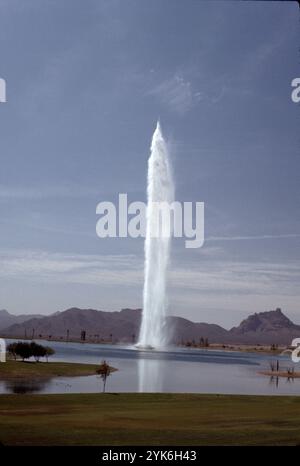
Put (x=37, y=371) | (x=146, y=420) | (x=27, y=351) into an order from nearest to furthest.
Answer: (x=146, y=420)
(x=37, y=371)
(x=27, y=351)

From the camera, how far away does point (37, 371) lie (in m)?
68.3

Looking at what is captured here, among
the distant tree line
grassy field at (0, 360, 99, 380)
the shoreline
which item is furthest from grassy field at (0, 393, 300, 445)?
the distant tree line

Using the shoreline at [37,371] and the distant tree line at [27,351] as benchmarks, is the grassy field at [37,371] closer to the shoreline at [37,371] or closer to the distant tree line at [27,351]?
the shoreline at [37,371]

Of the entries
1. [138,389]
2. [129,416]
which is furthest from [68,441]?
[138,389]

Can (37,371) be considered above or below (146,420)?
below

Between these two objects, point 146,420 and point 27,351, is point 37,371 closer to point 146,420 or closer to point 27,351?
point 27,351

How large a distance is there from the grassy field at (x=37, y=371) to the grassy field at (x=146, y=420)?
28365 millimetres

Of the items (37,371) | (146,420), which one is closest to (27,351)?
(37,371)

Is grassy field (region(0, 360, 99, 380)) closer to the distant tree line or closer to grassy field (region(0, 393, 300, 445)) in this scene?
the distant tree line

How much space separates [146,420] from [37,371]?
43594mm

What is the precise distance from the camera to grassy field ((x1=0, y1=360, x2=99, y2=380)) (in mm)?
64125

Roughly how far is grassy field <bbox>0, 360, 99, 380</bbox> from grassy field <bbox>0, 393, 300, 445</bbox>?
2837cm

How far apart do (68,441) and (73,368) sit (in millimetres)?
57333
